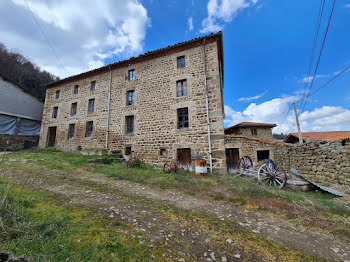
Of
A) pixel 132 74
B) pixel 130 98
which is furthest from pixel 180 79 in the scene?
pixel 132 74

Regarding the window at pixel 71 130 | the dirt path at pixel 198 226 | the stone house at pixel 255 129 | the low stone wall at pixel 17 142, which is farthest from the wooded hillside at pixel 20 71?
the stone house at pixel 255 129

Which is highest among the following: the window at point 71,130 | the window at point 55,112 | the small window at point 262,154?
the window at point 55,112

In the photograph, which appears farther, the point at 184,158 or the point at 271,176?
the point at 184,158

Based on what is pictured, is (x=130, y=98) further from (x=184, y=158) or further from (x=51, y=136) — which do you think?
(x=51, y=136)

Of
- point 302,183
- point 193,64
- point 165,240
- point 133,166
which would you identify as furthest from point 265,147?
point 165,240

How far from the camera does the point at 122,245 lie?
220cm

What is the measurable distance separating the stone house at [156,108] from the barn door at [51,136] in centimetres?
83

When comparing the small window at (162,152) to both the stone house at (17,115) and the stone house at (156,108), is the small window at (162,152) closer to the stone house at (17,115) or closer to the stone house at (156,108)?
the stone house at (156,108)

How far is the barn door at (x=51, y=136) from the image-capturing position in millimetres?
14766

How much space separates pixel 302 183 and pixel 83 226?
8373mm

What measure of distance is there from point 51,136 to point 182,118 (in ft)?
48.0

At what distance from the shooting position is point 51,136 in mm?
14984

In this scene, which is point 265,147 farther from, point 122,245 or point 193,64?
point 122,245

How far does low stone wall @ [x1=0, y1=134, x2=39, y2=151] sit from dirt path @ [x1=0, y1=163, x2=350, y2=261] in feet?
53.1
